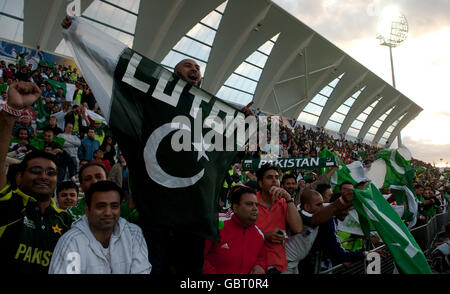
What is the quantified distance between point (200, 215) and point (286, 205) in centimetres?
87

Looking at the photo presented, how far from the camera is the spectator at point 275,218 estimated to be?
8.05 ft

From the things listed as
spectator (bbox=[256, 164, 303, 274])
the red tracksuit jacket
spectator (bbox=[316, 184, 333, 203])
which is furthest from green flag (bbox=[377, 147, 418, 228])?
the red tracksuit jacket

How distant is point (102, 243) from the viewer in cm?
173

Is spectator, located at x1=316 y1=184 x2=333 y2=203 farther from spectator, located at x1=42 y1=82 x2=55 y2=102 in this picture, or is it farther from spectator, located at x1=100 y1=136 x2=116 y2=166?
spectator, located at x1=42 y1=82 x2=55 y2=102

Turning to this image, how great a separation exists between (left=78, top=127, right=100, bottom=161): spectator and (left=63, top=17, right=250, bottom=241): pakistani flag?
12.8 ft

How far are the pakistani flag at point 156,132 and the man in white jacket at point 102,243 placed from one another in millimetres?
295

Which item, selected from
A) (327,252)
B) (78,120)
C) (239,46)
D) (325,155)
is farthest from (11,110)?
(239,46)

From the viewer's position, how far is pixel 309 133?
2622cm

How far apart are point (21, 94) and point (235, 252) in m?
1.64

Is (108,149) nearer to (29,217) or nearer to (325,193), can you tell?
(325,193)

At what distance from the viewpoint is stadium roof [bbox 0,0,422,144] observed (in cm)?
1540

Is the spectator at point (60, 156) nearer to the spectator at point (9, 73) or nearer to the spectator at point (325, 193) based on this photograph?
the spectator at point (325, 193)

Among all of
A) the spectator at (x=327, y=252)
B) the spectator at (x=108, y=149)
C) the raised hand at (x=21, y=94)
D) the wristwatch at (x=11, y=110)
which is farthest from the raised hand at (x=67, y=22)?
the spectator at (x=108, y=149)

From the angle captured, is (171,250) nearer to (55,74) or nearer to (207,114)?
(207,114)
